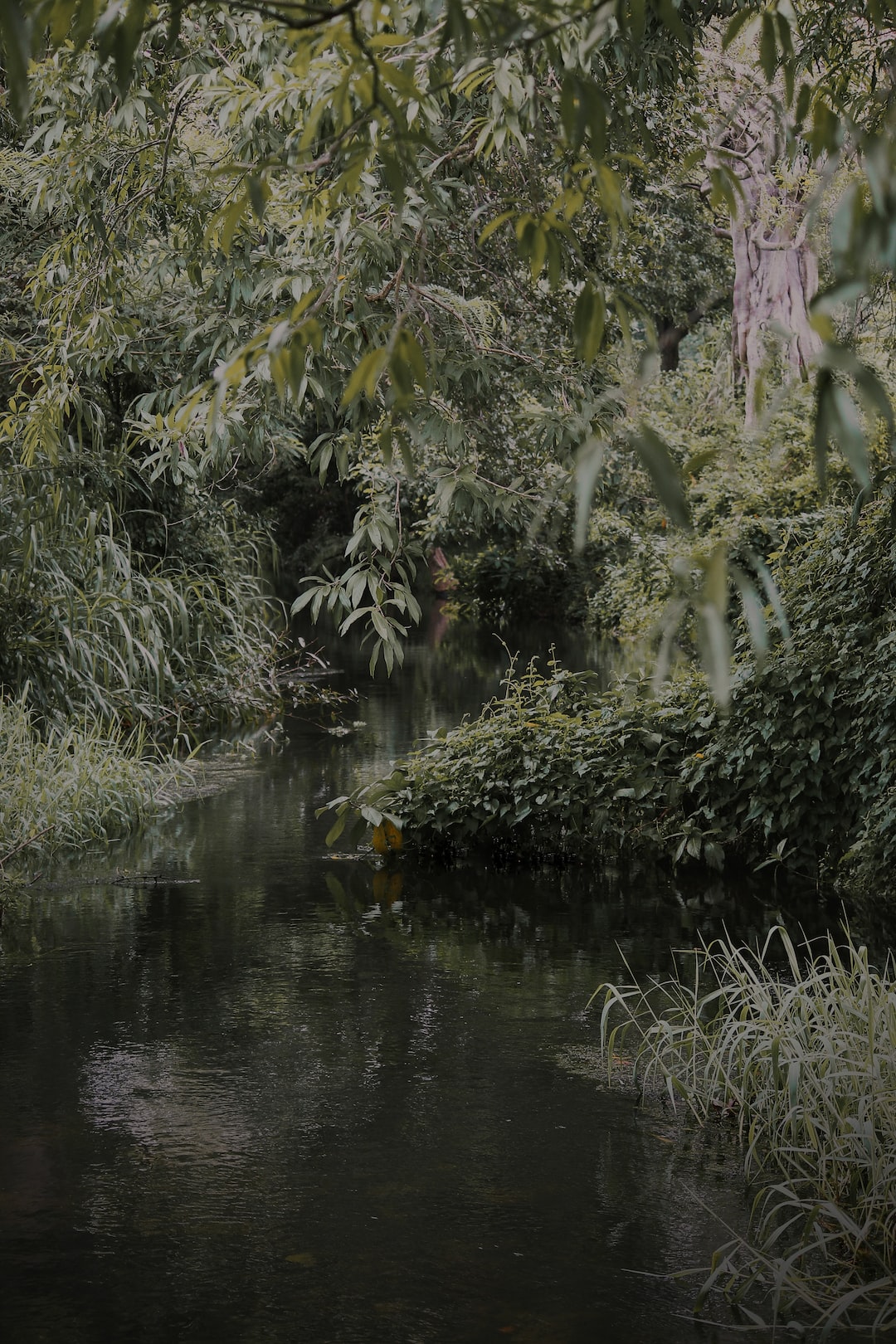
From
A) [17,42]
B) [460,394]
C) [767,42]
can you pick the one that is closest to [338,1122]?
[460,394]

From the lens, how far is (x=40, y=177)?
7133 mm

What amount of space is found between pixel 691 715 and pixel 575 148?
7.02m

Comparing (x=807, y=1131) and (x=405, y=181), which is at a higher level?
(x=405, y=181)

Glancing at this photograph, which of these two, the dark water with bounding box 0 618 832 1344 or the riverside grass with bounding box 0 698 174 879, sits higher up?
the riverside grass with bounding box 0 698 174 879

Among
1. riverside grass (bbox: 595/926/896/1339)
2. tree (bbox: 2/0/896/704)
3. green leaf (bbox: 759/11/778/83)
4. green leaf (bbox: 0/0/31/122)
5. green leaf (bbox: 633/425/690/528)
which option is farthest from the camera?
riverside grass (bbox: 595/926/896/1339)

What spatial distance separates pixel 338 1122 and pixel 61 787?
15.5ft

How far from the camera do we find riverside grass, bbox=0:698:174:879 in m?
8.70

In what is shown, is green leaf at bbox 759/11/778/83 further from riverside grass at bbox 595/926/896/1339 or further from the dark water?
the dark water

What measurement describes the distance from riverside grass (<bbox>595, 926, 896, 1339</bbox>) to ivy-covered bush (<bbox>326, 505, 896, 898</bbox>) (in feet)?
10.2

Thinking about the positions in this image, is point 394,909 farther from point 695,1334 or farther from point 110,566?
point 110,566

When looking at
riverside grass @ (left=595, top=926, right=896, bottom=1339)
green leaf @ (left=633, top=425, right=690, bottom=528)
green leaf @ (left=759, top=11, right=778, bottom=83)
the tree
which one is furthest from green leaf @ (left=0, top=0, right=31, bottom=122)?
riverside grass @ (left=595, top=926, right=896, bottom=1339)

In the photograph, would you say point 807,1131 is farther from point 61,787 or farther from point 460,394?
point 61,787

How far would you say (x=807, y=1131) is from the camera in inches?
176

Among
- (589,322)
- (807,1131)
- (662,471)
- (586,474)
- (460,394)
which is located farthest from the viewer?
(460,394)
